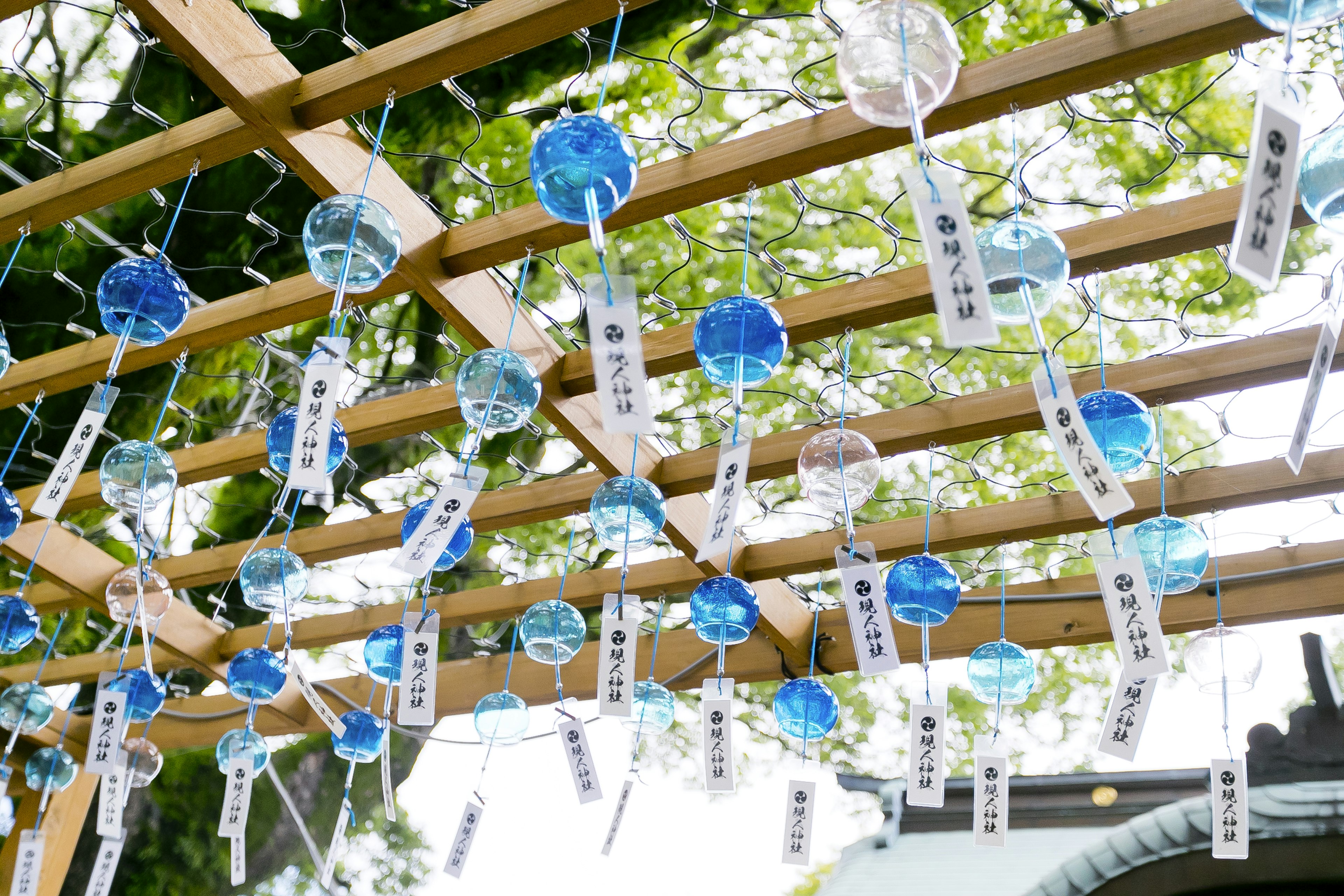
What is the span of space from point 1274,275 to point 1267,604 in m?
1.96

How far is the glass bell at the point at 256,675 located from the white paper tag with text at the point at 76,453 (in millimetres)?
1046

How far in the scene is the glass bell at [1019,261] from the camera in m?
1.72

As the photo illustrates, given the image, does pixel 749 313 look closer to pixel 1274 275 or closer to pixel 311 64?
pixel 1274 275

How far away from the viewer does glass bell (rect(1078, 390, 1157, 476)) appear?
6.68 feet

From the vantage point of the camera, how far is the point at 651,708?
302cm

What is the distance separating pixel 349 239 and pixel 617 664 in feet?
3.75

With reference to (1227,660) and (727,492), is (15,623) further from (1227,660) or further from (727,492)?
(1227,660)

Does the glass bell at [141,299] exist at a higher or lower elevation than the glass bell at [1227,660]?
higher

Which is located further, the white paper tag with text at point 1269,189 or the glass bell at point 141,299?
the glass bell at point 141,299

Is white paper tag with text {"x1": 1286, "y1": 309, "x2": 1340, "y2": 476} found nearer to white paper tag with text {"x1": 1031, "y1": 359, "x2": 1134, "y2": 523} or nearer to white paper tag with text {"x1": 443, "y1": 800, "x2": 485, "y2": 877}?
white paper tag with text {"x1": 1031, "y1": 359, "x2": 1134, "y2": 523}

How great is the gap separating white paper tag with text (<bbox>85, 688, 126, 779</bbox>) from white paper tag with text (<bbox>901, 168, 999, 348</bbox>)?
2.68m

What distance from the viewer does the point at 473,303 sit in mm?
2547

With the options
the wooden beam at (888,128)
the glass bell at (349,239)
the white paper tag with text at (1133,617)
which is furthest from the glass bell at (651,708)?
the glass bell at (349,239)

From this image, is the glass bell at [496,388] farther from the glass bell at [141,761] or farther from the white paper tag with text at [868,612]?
the glass bell at [141,761]
